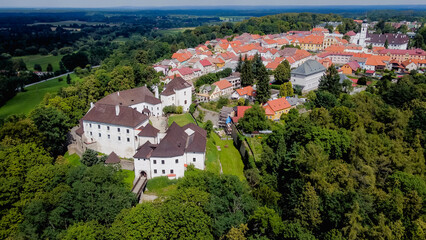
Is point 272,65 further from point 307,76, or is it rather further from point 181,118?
point 181,118

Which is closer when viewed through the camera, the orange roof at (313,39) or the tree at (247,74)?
the tree at (247,74)

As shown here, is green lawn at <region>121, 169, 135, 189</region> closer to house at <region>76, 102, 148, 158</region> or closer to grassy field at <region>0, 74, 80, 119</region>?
house at <region>76, 102, 148, 158</region>

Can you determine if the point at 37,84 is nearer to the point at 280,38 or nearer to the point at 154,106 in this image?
the point at 154,106

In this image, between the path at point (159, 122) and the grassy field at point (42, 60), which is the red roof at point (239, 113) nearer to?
the path at point (159, 122)

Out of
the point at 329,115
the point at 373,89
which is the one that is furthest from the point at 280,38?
the point at 329,115

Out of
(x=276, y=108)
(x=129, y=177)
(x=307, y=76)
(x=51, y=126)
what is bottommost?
(x=129, y=177)

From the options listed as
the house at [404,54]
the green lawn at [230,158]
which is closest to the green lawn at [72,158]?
the green lawn at [230,158]

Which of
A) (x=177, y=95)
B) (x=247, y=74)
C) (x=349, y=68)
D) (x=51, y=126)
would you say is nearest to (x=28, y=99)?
(x=51, y=126)
